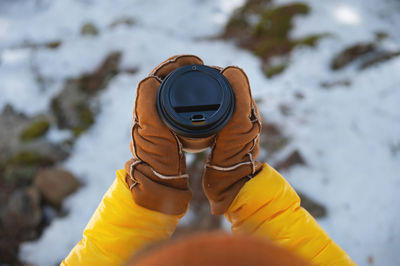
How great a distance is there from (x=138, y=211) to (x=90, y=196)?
1706mm

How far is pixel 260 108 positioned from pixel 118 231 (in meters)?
2.20

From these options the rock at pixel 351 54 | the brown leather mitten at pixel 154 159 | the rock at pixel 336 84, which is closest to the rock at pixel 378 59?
the rock at pixel 351 54

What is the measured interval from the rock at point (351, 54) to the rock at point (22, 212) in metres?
3.88

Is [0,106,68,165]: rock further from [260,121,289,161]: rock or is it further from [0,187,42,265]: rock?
[260,121,289,161]: rock

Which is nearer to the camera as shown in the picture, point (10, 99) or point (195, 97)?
point (195, 97)

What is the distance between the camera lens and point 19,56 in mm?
4770

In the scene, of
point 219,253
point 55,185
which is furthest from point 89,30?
point 219,253

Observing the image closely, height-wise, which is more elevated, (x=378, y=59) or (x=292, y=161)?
(x=378, y=59)

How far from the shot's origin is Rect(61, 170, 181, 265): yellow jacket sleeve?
106cm

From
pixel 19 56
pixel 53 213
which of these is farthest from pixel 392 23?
pixel 19 56

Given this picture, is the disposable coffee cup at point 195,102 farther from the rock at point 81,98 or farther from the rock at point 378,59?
the rock at point 378,59

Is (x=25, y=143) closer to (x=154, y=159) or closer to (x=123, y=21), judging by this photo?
(x=154, y=159)

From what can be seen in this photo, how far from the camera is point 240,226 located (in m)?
1.24

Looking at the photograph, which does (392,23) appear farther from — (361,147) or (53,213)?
(53,213)
